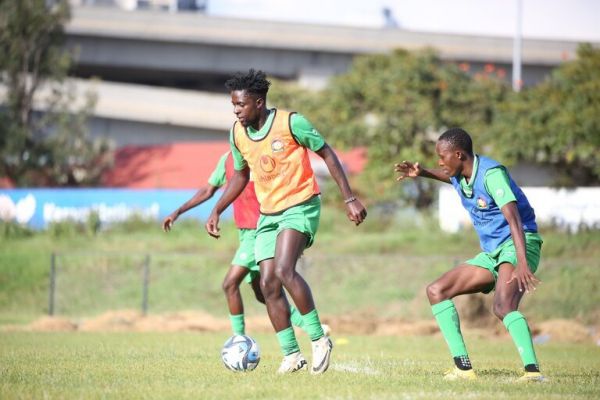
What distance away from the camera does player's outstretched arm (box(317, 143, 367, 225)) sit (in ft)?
30.3

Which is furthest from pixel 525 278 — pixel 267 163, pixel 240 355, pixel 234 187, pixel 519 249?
pixel 234 187

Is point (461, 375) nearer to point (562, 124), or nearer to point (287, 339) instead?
point (287, 339)

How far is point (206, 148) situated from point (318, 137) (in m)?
34.7

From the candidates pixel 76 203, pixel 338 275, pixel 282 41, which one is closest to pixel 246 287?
pixel 338 275

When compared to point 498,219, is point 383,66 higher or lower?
higher

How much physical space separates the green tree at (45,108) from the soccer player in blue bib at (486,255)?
109 feet

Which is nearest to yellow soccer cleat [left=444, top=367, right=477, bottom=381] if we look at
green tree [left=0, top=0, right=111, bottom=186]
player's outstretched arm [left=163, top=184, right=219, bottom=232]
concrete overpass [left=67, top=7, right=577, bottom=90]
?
player's outstretched arm [left=163, top=184, right=219, bottom=232]

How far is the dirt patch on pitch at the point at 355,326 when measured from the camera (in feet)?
67.0

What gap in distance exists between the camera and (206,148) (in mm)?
43906

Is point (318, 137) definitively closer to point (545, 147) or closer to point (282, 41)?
point (545, 147)

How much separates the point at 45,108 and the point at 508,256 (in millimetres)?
36843

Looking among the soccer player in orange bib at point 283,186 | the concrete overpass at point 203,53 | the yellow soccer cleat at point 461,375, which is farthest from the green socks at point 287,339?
the concrete overpass at point 203,53

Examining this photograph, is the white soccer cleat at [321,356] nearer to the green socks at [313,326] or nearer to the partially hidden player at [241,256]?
the green socks at [313,326]

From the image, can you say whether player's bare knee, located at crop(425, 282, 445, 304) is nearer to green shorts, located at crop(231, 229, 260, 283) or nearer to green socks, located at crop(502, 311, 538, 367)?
green socks, located at crop(502, 311, 538, 367)
